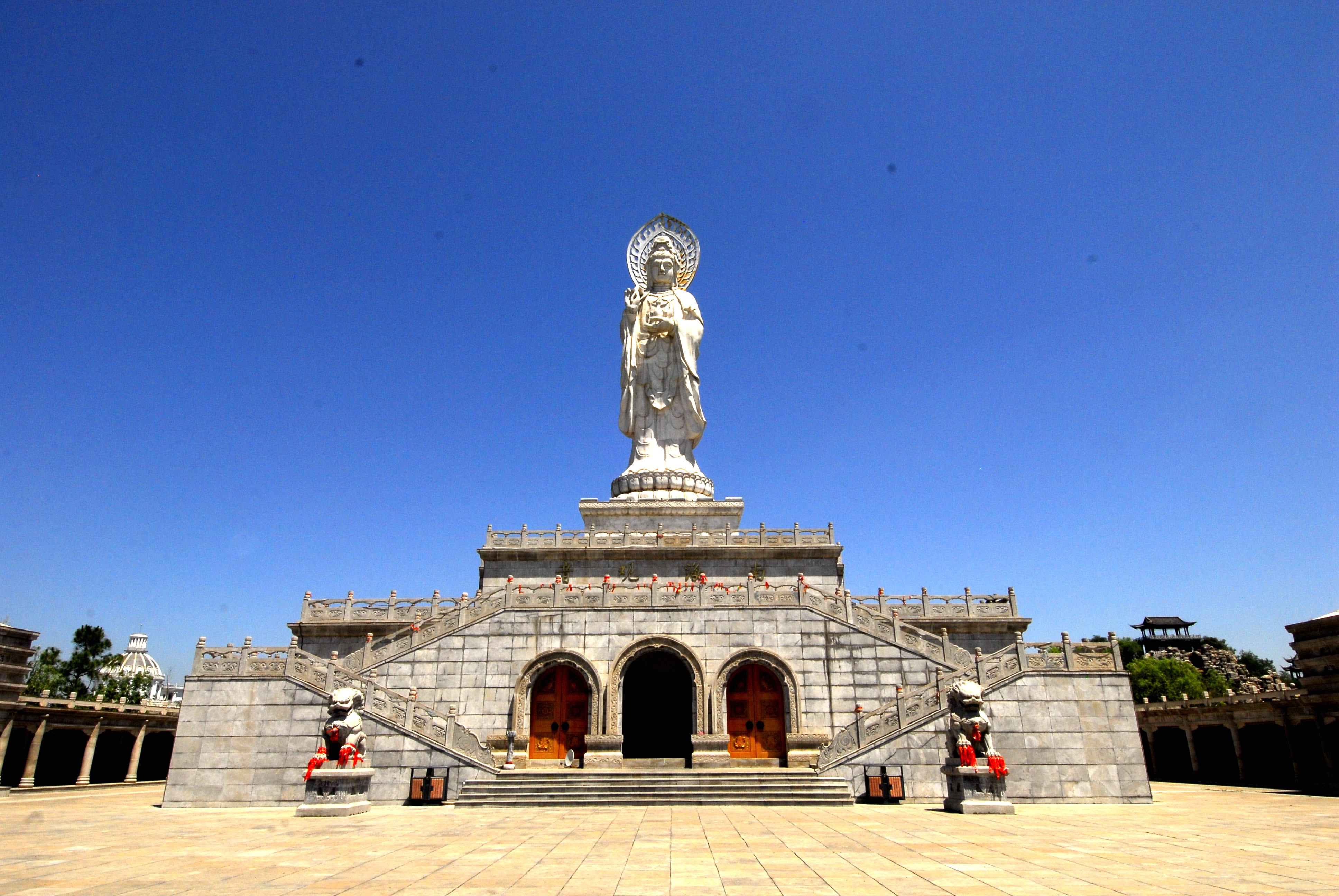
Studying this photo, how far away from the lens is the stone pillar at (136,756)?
106 ft

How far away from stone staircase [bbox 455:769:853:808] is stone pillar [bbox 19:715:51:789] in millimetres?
18599

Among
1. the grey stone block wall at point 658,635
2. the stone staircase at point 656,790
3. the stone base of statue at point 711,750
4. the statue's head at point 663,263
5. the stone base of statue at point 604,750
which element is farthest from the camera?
the statue's head at point 663,263

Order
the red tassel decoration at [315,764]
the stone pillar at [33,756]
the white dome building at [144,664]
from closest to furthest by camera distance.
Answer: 1. the red tassel decoration at [315,764]
2. the stone pillar at [33,756]
3. the white dome building at [144,664]

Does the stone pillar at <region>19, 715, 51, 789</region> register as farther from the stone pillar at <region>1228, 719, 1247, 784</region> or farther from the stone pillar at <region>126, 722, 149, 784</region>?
the stone pillar at <region>1228, 719, 1247, 784</region>

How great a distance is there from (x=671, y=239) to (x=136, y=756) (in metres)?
33.9

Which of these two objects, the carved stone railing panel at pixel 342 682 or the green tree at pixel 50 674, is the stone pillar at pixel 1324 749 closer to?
the carved stone railing panel at pixel 342 682

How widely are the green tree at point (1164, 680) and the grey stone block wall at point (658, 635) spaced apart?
3983 centimetres

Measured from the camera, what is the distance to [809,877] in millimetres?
9242

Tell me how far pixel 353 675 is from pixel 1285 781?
32.5m

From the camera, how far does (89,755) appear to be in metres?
29.8

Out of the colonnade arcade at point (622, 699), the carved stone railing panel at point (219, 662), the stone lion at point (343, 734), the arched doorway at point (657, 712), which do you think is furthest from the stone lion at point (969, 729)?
the carved stone railing panel at point (219, 662)

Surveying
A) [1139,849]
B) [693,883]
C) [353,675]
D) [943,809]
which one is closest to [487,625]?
[353,675]

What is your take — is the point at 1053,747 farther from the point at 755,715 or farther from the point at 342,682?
the point at 342,682

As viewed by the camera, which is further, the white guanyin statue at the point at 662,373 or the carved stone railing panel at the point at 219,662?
the white guanyin statue at the point at 662,373
